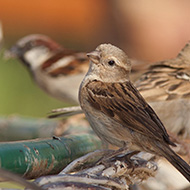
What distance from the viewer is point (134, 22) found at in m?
8.16

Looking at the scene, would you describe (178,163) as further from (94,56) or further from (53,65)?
(53,65)

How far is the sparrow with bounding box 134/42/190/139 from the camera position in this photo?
8.14 ft

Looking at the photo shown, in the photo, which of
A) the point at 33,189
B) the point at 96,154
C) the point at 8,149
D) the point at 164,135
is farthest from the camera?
the point at 164,135

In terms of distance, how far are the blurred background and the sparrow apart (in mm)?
2893

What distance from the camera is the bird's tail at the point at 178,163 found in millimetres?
1466

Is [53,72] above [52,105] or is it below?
above

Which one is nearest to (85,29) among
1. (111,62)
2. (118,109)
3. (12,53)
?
(12,53)

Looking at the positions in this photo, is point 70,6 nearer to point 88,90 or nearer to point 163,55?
point 163,55

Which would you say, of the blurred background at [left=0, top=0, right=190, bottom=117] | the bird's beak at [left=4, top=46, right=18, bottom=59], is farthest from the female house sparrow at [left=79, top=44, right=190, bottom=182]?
the blurred background at [left=0, top=0, right=190, bottom=117]

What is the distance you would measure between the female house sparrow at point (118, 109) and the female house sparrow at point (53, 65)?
2.14 metres

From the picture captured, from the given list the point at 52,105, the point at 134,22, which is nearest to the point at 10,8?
the point at 134,22

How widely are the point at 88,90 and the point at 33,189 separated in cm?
77

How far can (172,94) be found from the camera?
8.17 feet

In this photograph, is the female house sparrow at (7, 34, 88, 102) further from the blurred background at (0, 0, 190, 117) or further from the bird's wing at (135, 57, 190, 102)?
the bird's wing at (135, 57, 190, 102)
